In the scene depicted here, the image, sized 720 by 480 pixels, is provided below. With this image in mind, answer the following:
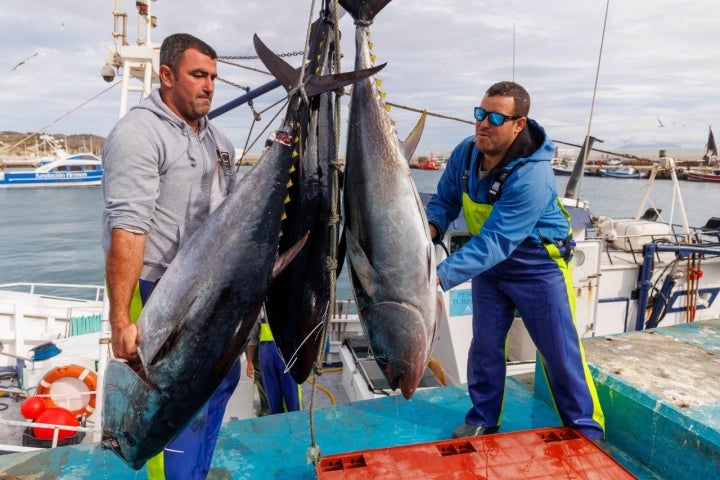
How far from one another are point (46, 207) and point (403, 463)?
3836cm

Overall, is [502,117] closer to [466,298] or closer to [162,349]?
[162,349]

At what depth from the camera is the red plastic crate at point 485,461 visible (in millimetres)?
2145

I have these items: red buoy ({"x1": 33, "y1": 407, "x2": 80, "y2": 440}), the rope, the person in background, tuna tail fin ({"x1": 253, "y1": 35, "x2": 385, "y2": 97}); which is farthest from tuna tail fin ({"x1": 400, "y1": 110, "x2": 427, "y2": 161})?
red buoy ({"x1": 33, "y1": 407, "x2": 80, "y2": 440})

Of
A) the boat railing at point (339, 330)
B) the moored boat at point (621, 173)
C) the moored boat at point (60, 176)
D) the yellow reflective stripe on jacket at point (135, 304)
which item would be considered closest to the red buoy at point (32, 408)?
the boat railing at point (339, 330)

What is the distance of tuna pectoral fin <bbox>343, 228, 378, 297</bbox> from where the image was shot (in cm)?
180

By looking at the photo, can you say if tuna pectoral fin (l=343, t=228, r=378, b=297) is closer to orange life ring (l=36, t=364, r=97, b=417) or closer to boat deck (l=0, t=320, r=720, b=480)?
boat deck (l=0, t=320, r=720, b=480)

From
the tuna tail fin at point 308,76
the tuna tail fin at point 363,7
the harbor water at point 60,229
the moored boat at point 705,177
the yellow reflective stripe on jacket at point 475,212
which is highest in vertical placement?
the moored boat at point 705,177

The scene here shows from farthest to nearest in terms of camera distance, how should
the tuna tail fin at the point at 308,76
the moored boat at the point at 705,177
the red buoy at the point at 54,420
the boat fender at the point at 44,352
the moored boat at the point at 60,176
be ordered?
the moored boat at the point at 705,177, the moored boat at the point at 60,176, the boat fender at the point at 44,352, the red buoy at the point at 54,420, the tuna tail fin at the point at 308,76

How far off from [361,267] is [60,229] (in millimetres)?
27973

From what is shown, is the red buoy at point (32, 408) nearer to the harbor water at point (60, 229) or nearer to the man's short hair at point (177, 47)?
the man's short hair at point (177, 47)

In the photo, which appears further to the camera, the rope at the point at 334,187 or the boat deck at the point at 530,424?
the boat deck at the point at 530,424

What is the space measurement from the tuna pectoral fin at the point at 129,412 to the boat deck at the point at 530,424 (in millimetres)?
837

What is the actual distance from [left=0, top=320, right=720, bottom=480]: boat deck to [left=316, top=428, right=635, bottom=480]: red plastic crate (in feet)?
0.81

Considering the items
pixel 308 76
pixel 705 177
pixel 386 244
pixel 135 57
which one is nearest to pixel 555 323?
pixel 386 244
